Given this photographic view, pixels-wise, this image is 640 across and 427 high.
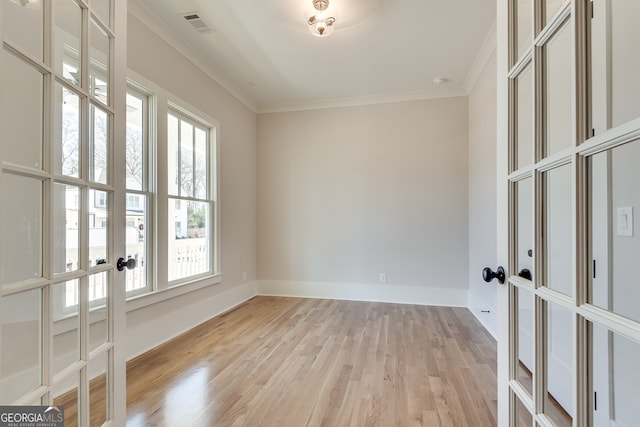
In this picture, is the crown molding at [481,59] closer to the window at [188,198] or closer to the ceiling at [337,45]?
the ceiling at [337,45]

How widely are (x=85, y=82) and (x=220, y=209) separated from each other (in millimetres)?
2702

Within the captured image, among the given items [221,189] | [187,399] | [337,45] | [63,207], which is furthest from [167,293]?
[337,45]

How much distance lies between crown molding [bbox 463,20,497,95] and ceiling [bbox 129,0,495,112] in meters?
0.04

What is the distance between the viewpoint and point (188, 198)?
3270mm

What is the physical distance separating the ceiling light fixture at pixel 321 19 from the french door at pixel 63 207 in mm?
1558

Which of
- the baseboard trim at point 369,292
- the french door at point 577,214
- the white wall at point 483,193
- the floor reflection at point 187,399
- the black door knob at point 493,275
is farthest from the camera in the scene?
the baseboard trim at point 369,292

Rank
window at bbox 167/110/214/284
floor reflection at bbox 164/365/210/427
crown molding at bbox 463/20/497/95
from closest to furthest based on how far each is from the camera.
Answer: floor reflection at bbox 164/365/210/427 → crown molding at bbox 463/20/497/95 → window at bbox 167/110/214/284

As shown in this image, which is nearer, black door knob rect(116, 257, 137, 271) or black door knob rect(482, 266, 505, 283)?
black door knob rect(482, 266, 505, 283)

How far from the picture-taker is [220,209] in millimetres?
3779

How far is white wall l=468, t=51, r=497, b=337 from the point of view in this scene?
2992 millimetres

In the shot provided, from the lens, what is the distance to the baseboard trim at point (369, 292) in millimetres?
4094

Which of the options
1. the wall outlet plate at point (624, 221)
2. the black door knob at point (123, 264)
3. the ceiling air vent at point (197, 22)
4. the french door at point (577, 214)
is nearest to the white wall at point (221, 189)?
the ceiling air vent at point (197, 22)

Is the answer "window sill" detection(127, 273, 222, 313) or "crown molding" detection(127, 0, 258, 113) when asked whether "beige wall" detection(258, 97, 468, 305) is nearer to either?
"crown molding" detection(127, 0, 258, 113)

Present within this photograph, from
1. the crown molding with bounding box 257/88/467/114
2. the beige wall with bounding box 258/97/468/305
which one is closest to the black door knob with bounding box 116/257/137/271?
the beige wall with bounding box 258/97/468/305
